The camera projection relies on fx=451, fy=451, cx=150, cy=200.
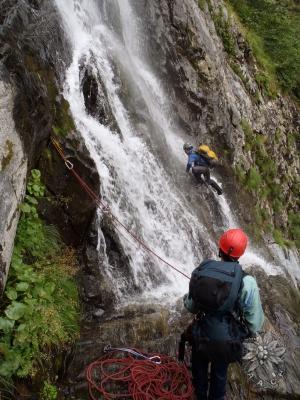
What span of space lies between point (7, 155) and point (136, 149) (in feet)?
14.3

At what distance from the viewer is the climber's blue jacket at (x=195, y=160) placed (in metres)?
9.64

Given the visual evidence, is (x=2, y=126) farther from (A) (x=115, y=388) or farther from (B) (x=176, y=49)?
(B) (x=176, y=49)

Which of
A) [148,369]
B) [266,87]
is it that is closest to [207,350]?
[148,369]

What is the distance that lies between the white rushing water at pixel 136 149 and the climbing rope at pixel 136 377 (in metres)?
1.55

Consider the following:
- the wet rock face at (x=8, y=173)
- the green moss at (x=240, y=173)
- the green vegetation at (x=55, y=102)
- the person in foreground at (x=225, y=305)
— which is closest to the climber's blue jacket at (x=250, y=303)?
the person in foreground at (x=225, y=305)

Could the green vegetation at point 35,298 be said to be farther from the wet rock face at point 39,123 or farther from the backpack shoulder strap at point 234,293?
the backpack shoulder strap at point 234,293

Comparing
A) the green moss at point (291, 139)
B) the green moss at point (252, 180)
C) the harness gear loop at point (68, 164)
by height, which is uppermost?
the harness gear loop at point (68, 164)

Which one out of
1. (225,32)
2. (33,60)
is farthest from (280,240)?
(33,60)

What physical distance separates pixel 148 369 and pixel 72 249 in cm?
202

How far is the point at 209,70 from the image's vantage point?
1193 centimetres

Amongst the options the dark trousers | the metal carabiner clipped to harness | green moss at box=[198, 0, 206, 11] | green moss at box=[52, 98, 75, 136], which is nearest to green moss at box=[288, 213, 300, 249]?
green moss at box=[198, 0, 206, 11]

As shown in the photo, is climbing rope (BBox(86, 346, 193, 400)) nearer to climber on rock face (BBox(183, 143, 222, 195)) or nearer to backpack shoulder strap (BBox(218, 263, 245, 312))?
backpack shoulder strap (BBox(218, 263, 245, 312))

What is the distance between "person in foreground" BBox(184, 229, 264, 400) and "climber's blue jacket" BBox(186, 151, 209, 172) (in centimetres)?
593

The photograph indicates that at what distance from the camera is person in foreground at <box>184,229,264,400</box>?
3.52 m
